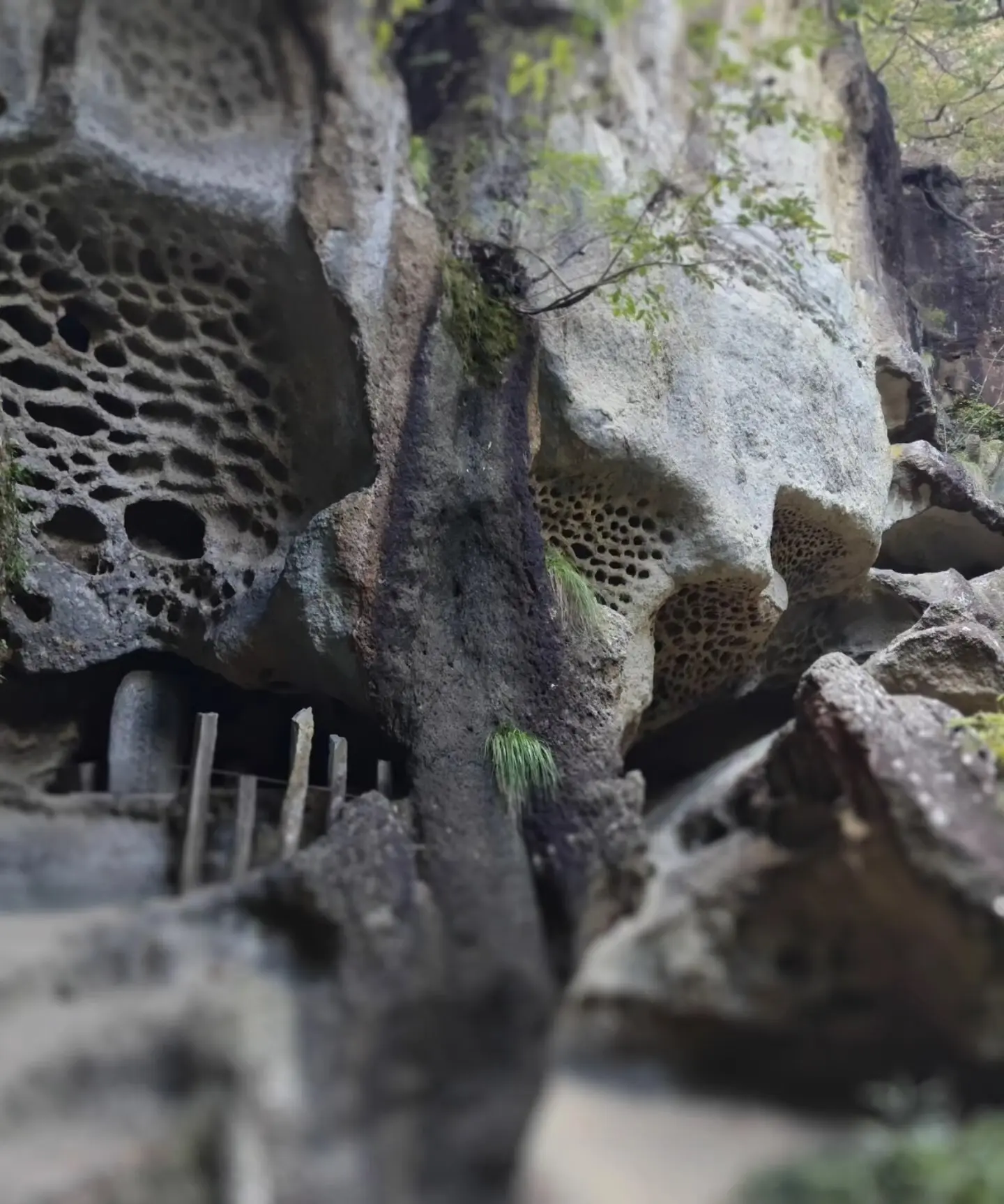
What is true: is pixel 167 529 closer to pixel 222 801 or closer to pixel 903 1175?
pixel 222 801

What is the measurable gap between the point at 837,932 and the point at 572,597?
2601mm

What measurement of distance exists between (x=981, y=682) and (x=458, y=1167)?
474 cm

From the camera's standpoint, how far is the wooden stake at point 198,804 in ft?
14.4

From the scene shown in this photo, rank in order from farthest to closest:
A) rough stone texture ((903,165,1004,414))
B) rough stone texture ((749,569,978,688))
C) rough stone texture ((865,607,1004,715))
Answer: rough stone texture ((903,165,1004,414)) < rough stone texture ((749,569,978,688)) < rough stone texture ((865,607,1004,715))

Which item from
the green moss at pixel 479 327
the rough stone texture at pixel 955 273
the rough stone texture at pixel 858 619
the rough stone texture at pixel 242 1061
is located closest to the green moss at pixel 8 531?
the rough stone texture at pixel 242 1061

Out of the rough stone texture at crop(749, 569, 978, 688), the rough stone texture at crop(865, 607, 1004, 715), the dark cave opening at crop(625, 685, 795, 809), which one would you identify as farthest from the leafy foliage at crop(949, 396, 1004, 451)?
the rough stone texture at crop(865, 607, 1004, 715)

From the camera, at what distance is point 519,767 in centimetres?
495

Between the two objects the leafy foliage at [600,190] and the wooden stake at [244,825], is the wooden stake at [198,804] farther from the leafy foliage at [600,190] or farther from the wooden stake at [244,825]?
the leafy foliage at [600,190]

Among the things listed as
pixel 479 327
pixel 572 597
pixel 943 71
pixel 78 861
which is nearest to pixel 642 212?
pixel 479 327

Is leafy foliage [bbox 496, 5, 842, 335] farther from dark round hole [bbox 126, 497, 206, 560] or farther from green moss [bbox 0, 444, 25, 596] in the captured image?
green moss [bbox 0, 444, 25, 596]

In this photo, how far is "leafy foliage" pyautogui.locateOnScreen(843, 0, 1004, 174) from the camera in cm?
878

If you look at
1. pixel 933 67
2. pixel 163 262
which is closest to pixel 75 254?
pixel 163 262

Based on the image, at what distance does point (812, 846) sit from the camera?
11.3 ft

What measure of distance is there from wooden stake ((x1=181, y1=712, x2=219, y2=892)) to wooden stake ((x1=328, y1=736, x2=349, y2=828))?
1.79 ft
